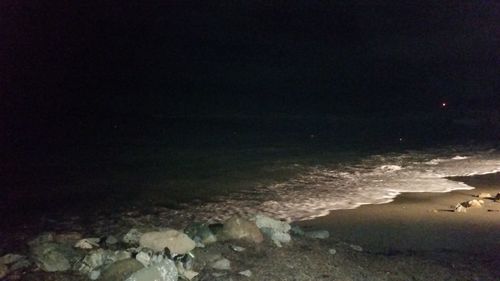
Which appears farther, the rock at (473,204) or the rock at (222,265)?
the rock at (473,204)

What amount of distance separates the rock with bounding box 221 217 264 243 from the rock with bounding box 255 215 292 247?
184 mm

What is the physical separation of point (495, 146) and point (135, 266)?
20.4 metres

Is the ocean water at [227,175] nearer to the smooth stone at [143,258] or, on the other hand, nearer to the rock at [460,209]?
the rock at [460,209]

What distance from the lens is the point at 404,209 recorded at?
29.6 feet

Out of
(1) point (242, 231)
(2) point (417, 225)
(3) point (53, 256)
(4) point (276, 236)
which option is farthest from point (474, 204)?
(3) point (53, 256)

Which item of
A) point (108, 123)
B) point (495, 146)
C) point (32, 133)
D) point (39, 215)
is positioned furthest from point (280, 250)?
point (108, 123)

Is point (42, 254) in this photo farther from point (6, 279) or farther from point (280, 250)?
point (280, 250)

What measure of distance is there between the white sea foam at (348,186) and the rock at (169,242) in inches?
99.6

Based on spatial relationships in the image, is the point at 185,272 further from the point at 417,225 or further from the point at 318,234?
the point at 417,225

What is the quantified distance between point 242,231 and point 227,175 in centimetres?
668

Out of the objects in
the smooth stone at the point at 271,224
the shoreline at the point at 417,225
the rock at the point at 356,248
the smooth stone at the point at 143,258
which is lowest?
the shoreline at the point at 417,225

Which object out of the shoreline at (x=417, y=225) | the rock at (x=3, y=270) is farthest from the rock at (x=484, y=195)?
the rock at (x=3, y=270)

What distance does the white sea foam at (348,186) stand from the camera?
30.2 feet

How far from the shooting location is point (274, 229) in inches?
273
